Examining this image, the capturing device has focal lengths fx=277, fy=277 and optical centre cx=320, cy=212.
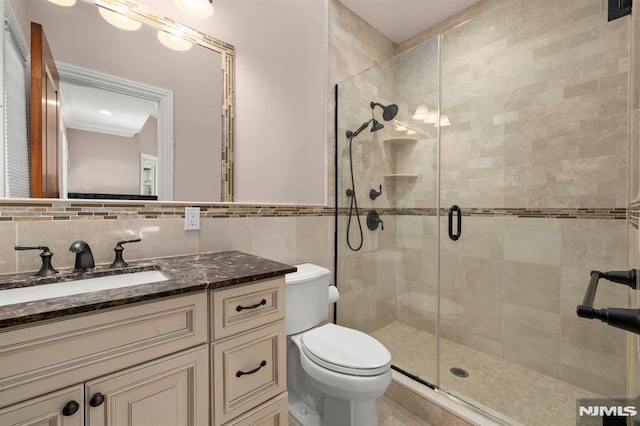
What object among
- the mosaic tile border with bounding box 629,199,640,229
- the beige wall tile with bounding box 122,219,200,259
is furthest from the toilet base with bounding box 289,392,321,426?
the mosaic tile border with bounding box 629,199,640,229

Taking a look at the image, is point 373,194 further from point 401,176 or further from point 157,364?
point 157,364

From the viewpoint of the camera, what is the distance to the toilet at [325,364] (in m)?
1.20

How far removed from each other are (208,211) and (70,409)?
928mm

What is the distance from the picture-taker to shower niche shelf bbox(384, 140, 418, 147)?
7.20ft

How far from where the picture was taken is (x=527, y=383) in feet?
5.68

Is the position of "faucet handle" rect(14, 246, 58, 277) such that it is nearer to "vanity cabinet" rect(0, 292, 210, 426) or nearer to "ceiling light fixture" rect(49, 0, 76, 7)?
"vanity cabinet" rect(0, 292, 210, 426)

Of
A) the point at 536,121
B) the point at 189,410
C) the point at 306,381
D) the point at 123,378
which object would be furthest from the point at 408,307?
the point at 123,378

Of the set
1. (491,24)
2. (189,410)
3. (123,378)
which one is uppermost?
(491,24)

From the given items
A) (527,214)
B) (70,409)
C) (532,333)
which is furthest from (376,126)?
(70,409)

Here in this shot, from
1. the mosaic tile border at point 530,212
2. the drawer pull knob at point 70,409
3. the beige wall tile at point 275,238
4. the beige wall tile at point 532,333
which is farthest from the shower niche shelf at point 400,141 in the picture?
the drawer pull knob at point 70,409

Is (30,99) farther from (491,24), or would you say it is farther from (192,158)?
(491,24)

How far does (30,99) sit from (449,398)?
7.90 feet

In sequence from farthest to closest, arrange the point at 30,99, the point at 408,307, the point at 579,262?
the point at 408,307 → the point at 579,262 → the point at 30,99

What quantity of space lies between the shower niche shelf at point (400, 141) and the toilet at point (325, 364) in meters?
1.24
